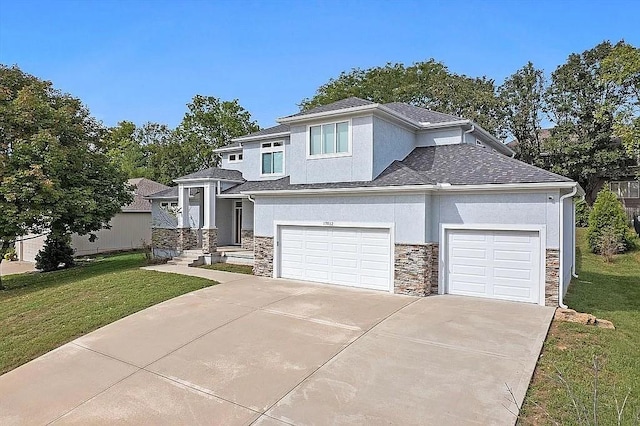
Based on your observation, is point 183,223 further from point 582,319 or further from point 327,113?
point 582,319

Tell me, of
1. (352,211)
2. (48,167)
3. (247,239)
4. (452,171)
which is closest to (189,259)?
(247,239)

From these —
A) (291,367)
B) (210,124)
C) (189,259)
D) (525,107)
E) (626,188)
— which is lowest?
(291,367)

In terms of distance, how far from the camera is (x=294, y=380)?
620 centimetres

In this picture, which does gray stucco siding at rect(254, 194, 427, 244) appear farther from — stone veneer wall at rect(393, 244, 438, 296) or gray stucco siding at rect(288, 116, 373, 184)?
gray stucco siding at rect(288, 116, 373, 184)

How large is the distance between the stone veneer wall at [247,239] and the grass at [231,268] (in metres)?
2.53

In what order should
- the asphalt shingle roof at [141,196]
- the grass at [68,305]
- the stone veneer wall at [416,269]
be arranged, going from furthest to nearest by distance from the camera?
1. the asphalt shingle roof at [141,196]
2. the stone veneer wall at [416,269]
3. the grass at [68,305]

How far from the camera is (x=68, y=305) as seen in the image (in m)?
11.1

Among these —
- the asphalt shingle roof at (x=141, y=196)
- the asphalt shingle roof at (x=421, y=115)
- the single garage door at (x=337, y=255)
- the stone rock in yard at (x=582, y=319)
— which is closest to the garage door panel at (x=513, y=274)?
the stone rock in yard at (x=582, y=319)

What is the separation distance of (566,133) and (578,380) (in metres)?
29.4

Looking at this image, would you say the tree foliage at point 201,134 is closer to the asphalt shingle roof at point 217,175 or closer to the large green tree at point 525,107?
the asphalt shingle roof at point 217,175

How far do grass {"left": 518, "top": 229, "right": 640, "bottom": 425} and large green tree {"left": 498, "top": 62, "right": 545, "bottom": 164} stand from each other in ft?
75.4

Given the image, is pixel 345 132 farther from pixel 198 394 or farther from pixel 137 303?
pixel 198 394

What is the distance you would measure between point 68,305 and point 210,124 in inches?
1215

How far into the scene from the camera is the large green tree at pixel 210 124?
39.3 metres
